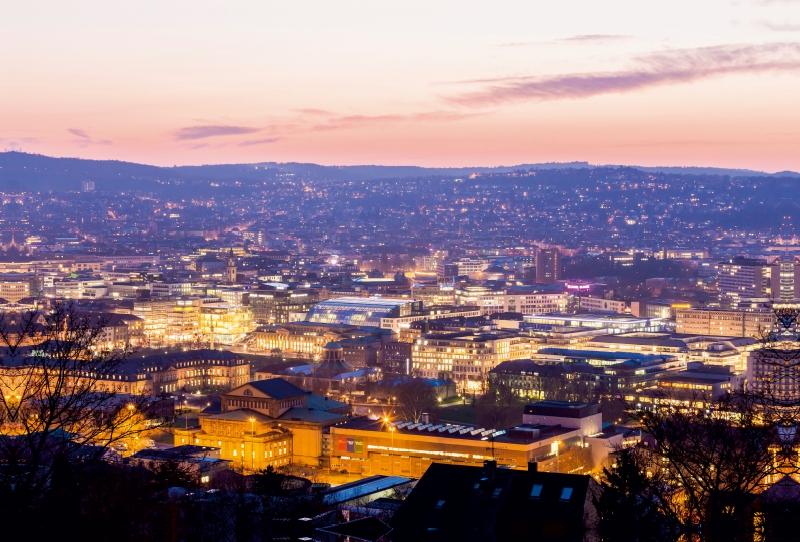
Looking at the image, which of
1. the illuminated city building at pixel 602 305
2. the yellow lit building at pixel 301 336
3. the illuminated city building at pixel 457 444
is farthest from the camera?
the illuminated city building at pixel 602 305

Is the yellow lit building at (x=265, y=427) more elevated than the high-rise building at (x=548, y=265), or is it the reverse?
the yellow lit building at (x=265, y=427)

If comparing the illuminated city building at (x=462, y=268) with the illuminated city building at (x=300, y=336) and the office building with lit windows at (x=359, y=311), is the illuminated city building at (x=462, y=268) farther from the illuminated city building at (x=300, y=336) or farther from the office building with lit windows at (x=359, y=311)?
the illuminated city building at (x=300, y=336)

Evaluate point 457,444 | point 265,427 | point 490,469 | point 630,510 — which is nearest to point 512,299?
point 265,427

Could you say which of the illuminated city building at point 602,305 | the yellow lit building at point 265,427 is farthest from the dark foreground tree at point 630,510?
the illuminated city building at point 602,305

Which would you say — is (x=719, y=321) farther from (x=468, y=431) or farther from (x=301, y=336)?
(x=468, y=431)

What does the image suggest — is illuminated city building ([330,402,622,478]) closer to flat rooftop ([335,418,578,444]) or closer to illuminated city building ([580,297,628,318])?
flat rooftop ([335,418,578,444])

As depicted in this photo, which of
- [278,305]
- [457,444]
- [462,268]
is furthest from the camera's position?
[462,268]
